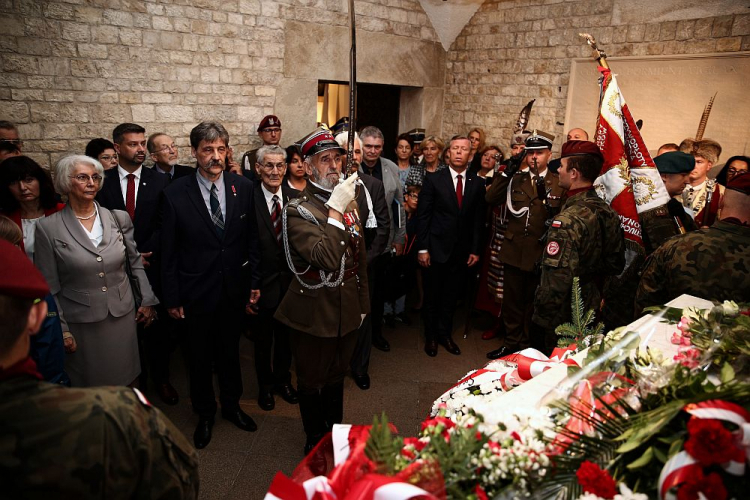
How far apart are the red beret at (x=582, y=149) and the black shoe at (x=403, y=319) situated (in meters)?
2.69

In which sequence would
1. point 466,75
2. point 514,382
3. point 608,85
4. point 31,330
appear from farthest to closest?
point 466,75, point 608,85, point 514,382, point 31,330

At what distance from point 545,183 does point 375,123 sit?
4893 mm

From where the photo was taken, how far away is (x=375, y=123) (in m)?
8.75

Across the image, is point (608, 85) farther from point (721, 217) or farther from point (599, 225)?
point (721, 217)

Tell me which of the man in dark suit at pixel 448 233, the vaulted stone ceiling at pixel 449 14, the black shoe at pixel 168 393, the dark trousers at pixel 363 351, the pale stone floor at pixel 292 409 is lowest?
the pale stone floor at pixel 292 409

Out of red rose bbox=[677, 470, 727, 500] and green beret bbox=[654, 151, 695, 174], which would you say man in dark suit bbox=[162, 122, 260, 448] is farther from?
green beret bbox=[654, 151, 695, 174]

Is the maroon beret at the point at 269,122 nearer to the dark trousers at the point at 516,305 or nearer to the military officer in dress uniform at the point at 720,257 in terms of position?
the dark trousers at the point at 516,305

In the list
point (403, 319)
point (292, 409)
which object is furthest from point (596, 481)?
point (403, 319)

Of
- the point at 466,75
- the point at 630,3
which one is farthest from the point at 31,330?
the point at 466,75

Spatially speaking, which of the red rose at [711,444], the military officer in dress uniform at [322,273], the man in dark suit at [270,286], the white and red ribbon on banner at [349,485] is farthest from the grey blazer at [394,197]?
the red rose at [711,444]

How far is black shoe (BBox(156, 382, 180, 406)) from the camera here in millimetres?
3781

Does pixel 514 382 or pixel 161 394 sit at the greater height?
pixel 514 382

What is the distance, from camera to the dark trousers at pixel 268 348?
376 centimetres

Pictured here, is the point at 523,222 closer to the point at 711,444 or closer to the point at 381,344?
the point at 381,344
